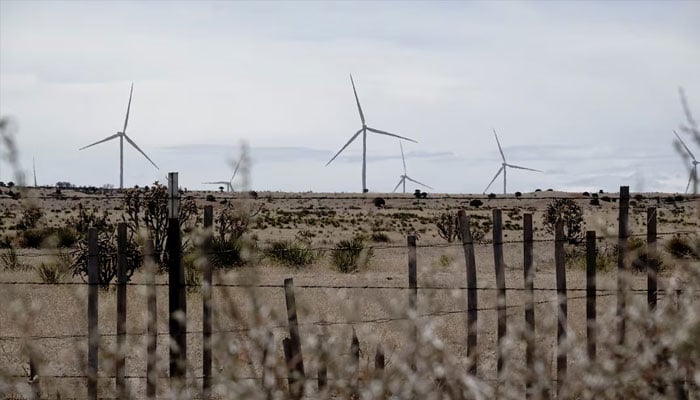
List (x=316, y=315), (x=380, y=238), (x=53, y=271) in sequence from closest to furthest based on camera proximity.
→ (x=316, y=315) → (x=53, y=271) → (x=380, y=238)

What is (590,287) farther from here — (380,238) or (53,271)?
(380,238)

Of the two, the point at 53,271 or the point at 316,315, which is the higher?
the point at 53,271

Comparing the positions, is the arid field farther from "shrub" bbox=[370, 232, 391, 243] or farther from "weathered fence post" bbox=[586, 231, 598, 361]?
"shrub" bbox=[370, 232, 391, 243]

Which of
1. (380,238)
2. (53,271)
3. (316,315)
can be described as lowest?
(316,315)

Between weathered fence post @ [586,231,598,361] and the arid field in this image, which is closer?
the arid field

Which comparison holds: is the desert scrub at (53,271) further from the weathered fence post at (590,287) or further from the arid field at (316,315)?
the weathered fence post at (590,287)

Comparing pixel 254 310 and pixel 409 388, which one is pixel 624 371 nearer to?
pixel 409 388

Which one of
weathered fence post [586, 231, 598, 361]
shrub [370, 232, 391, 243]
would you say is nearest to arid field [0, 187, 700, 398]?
weathered fence post [586, 231, 598, 361]

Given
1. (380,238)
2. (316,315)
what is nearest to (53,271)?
(316,315)

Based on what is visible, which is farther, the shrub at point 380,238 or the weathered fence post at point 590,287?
the shrub at point 380,238

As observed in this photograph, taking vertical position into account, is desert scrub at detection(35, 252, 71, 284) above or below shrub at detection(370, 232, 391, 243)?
below

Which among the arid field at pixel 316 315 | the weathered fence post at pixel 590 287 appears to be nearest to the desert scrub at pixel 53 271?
the arid field at pixel 316 315

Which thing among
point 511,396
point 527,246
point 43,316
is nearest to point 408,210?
point 43,316

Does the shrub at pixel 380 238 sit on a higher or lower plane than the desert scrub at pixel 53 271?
higher
